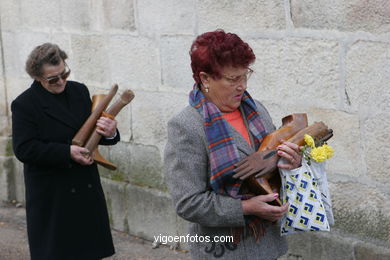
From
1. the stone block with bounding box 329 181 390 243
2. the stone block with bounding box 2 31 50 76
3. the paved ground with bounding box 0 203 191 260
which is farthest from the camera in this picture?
the stone block with bounding box 2 31 50 76

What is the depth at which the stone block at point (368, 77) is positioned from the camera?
406 cm

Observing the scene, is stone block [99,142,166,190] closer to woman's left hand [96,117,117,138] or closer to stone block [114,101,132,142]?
stone block [114,101,132,142]

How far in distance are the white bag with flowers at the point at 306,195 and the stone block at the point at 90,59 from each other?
3.26m

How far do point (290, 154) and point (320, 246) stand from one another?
164 centimetres

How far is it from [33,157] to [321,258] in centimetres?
193

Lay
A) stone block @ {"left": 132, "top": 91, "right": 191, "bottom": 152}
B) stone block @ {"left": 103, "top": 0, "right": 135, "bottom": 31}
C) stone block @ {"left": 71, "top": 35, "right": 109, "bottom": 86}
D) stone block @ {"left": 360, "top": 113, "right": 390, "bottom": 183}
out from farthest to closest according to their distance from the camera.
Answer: stone block @ {"left": 71, "top": 35, "right": 109, "bottom": 86} < stone block @ {"left": 103, "top": 0, "right": 135, "bottom": 31} < stone block @ {"left": 132, "top": 91, "right": 191, "bottom": 152} < stone block @ {"left": 360, "top": 113, "right": 390, "bottom": 183}

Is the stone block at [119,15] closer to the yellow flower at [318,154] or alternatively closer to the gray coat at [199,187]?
the gray coat at [199,187]

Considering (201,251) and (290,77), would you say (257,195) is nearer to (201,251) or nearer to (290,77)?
(201,251)

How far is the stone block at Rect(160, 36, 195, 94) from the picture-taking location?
5.37 meters

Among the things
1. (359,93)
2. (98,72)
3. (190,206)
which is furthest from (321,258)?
(98,72)

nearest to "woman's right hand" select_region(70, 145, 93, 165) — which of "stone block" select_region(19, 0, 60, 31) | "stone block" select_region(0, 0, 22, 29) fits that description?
"stone block" select_region(19, 0, 60, 31)

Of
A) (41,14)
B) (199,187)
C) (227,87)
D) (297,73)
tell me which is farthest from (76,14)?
(199,187)

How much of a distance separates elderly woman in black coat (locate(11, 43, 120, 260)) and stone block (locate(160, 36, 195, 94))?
1038 millimetres

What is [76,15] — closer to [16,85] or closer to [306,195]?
[16,85]
